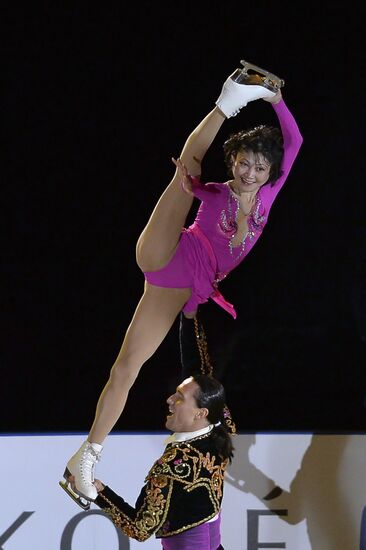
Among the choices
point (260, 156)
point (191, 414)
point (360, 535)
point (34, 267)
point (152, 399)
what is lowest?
point (360, 535)

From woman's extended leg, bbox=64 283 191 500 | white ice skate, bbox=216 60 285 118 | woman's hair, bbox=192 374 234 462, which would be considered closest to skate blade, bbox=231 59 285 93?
white ice skate, bbox=216 60 285 118

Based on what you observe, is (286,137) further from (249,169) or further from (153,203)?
(153,203)

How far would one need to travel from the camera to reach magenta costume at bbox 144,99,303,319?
9.69 ft

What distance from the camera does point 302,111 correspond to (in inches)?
163

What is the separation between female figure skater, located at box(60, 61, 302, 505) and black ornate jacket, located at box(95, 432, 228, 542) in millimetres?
116

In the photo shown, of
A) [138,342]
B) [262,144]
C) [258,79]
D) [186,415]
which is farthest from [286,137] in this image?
[186,415]

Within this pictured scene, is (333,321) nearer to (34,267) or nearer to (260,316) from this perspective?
(260,316)

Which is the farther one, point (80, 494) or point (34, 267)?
point (34, 267)

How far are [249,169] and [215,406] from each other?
68 cm

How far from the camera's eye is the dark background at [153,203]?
13.4 ft

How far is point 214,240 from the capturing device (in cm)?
302

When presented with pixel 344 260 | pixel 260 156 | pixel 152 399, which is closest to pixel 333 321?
pixel 344 260

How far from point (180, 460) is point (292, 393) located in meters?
1.59

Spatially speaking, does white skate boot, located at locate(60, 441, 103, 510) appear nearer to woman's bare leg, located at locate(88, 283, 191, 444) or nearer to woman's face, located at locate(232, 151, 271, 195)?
woman's bare leg, located at locate(88, 283, 191, 444)
